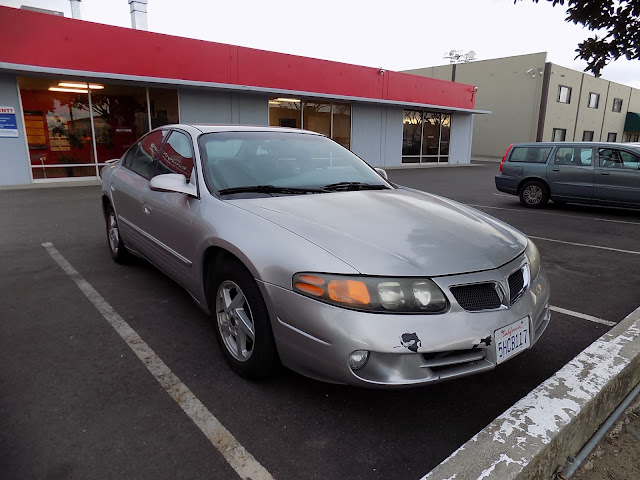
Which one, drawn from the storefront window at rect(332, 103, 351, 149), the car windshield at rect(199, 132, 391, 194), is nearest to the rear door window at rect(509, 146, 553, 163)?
the car windshield at rect(199, 132, 391, 194)

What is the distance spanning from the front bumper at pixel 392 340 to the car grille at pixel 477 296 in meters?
0.03

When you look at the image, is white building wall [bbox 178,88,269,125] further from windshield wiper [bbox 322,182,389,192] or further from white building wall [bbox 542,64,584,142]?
white building wall [bbox 542,64,584,142]

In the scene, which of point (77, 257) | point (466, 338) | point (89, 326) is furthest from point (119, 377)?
point (77, 257)

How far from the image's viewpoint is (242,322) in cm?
267

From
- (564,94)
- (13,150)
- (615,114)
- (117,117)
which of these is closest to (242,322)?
(13,150)

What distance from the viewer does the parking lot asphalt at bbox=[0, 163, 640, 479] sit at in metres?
2.11

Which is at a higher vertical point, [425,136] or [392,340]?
[425,136]

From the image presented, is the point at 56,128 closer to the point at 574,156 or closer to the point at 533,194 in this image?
the point at 533,194

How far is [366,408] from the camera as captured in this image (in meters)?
2.54

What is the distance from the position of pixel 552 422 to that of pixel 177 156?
10.5 ft

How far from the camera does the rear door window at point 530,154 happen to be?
1025 centimetres

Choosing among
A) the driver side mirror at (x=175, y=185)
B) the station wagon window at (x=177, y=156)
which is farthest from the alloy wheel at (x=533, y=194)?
the driver side mirror at (x=175, y=185)

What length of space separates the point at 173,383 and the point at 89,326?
1.24 metres

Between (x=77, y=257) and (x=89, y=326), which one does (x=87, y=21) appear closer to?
(x=77, y=257)
